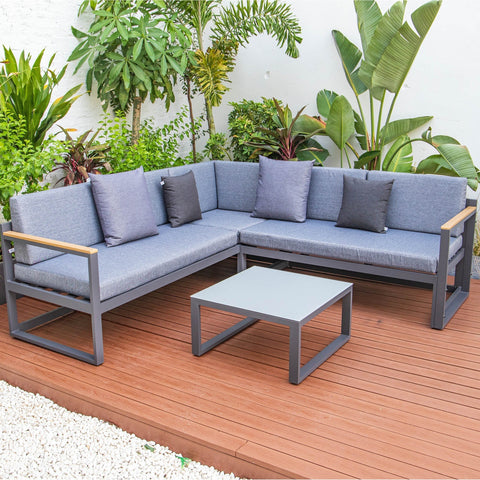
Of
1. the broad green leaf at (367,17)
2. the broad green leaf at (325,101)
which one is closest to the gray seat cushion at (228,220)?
the broad green leaf at (325,101)

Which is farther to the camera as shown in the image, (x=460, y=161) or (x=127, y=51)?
(x=127, y=51)

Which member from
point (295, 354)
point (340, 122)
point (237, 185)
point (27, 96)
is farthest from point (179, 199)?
point (295, 354)

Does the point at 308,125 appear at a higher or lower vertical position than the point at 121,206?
higher

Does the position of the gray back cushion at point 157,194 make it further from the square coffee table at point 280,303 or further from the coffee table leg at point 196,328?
the coffee table leg at point 196,328

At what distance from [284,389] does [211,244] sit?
1.49 metres

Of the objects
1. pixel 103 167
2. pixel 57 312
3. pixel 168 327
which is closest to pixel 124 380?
pixel 168 327

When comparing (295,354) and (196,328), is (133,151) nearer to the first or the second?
(196,328)

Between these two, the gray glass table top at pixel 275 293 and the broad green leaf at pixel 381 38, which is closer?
the gray glass table top at pixel 275 293

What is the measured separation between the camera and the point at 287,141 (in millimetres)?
5531

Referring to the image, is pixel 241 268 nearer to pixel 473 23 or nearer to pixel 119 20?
pixel 119 20

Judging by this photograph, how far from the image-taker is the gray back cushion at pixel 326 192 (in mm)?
4742

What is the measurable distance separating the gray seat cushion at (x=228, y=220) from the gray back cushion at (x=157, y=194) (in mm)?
295

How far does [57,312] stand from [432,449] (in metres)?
2.60

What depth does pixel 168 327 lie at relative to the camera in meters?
3.92
